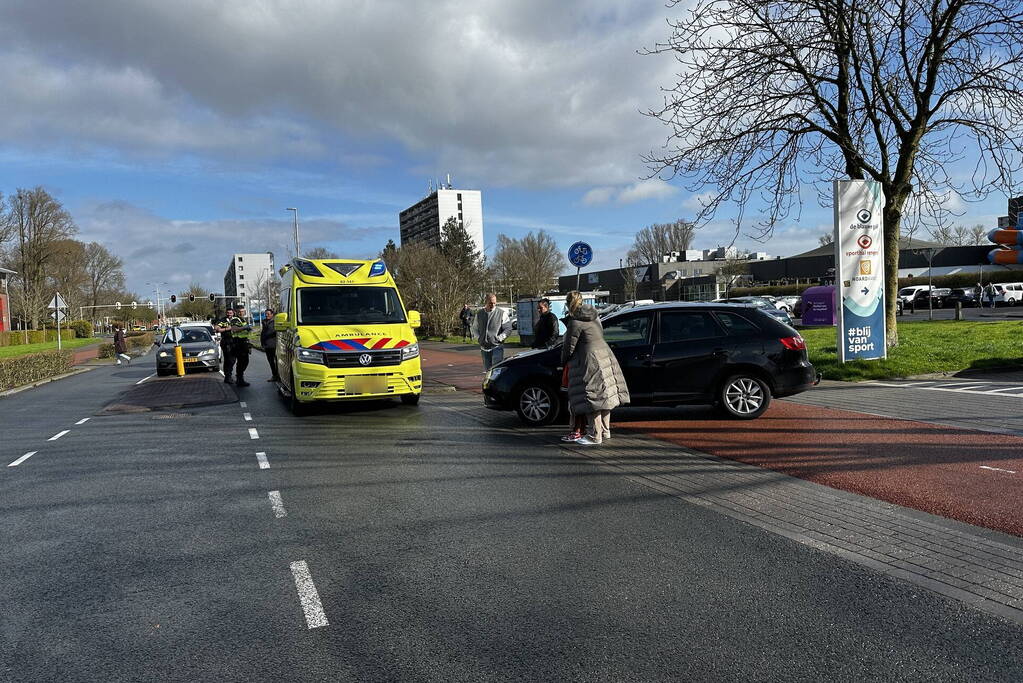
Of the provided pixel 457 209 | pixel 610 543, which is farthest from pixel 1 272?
pixel 457 209

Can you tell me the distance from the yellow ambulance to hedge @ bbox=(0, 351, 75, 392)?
12.1 meters

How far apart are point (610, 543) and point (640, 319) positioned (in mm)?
5257

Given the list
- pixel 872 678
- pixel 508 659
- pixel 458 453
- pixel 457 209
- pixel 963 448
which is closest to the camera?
pixel 872 678

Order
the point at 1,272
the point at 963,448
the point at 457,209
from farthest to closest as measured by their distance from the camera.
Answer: the point at 457,209 < the point at 1,272 < the point at 963,448

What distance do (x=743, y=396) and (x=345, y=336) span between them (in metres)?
5.92

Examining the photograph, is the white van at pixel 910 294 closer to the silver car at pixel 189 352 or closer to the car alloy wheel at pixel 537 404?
the silver car at pixel 189 352

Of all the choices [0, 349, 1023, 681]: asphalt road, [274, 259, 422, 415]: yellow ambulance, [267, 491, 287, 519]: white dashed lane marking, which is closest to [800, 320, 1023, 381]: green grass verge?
[274, 259, 422, 415]: yellow ambulance

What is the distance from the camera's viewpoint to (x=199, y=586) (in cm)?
432

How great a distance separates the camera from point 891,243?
15.9 m

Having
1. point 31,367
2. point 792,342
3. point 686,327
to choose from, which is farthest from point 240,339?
point 792,342

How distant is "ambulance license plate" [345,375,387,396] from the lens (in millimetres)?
11102

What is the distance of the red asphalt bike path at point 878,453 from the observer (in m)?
5.65

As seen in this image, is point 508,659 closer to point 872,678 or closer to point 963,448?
point 872,678

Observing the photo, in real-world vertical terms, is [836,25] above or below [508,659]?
above
